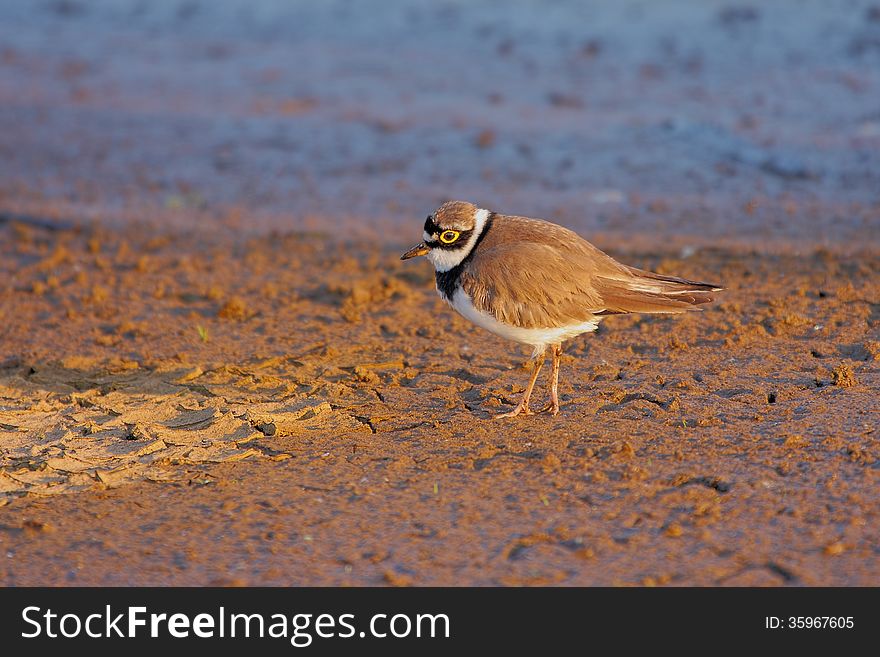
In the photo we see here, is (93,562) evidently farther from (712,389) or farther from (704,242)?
(704,242)

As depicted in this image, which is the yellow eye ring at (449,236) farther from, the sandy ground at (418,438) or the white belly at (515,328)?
the sandy ground at (418,438)

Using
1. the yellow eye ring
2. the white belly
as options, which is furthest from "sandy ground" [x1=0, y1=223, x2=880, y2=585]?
the yellow eye ring

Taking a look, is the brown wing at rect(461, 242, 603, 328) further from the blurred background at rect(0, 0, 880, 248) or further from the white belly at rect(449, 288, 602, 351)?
the blurred background at rect(0, 0, 880, 248)

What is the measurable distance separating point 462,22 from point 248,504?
12.0m

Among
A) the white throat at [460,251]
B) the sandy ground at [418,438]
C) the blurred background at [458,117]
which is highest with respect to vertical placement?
the blurred background at [458,117]

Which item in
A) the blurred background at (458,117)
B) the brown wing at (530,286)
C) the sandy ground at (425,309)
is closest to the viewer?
the sandy ground at (425,309)

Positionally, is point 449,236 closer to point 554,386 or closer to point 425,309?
point 554,386

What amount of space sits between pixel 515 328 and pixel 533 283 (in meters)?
0.25

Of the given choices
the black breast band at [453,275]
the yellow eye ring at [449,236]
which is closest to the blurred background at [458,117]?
the black breast band at [453,275]

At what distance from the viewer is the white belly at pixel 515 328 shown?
565cm

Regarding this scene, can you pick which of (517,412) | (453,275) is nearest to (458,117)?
(453,275)

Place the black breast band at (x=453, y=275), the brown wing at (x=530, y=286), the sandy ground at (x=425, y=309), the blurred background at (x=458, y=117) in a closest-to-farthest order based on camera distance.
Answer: the sandy ground at (x=425, y=309), the brown wing at (x=530, y=286), the black breast band at (x=453, y=275), the blurred background at (x=458, y=117)

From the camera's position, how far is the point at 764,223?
9445 millimetres

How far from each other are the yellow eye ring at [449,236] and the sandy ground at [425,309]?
2.99ft
